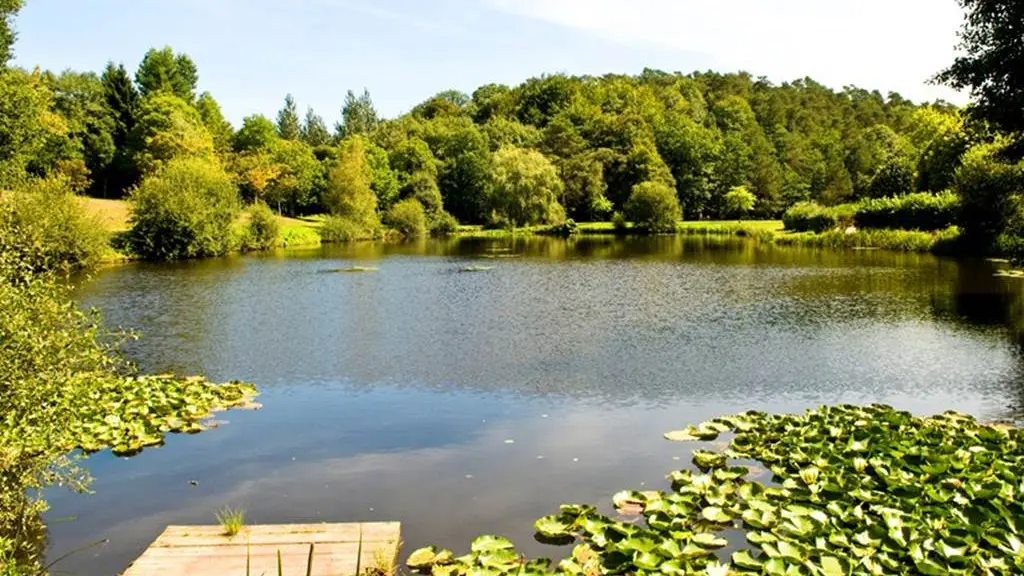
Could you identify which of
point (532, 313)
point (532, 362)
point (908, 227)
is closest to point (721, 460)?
point (532, 362)

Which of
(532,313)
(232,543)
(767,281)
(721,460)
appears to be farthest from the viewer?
(767,281)

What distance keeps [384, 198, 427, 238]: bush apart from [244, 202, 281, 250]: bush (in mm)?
22827

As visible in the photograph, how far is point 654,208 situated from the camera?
91.5 meters

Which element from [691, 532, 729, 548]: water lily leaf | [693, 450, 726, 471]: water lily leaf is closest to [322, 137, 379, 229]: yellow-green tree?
[693, 450, 726, 471]: water lily leaf

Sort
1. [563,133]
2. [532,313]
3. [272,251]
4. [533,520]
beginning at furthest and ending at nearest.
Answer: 1. [563,133]
2. [272,251]
3. [532,313]
4. [533,520]

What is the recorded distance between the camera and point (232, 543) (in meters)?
9.73

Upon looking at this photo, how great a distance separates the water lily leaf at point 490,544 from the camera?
934cm

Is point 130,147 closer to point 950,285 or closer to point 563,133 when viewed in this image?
point 563,133

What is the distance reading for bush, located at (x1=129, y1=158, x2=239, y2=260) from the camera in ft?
191

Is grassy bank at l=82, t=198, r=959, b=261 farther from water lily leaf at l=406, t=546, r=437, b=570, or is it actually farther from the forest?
water lily leaf at l=406, t=546, r=437, b=570

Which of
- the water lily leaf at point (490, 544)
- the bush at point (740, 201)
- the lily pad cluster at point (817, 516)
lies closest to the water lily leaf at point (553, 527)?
the lily pad cluster at point (817, 516)

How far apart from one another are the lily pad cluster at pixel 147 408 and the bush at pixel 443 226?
77.7 m

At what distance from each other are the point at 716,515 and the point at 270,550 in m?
5.79

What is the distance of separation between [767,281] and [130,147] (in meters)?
73.4
